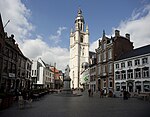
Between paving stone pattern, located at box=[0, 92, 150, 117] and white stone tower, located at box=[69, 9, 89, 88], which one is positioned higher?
white stone tower, located at box=[69, 9, 89, 88]

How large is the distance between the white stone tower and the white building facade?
5910cm

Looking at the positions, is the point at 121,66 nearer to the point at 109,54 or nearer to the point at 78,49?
the point at 109,54

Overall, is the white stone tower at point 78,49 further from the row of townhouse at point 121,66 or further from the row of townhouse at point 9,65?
the row of townhouse at point 9,65

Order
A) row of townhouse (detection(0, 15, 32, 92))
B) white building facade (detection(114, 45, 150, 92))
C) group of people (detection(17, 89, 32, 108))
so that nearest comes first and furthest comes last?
group of people (detection(17, 89, 32, 108))
row of townhouse (detection(0, 15, 32, 92))
white building facade (detection(114, 45, 150, 92))

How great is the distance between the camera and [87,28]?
120 meters

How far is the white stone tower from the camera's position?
107 meters

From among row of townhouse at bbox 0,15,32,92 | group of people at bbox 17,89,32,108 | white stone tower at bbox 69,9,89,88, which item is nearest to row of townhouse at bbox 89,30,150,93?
row of townhouse at bbox 0,15,32,92

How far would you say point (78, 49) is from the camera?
11006 cm

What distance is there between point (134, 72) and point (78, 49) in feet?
229

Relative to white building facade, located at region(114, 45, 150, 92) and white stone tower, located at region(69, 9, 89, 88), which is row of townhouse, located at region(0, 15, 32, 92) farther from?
white stone tower, located at region(69, 9, 89, 88)

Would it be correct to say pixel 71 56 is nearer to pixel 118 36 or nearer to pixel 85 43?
pixel 85 43

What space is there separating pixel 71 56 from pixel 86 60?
1313 centimetres

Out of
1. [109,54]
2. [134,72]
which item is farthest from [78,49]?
[134,72]

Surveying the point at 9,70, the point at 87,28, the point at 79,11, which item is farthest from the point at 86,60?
the point at 9,70
